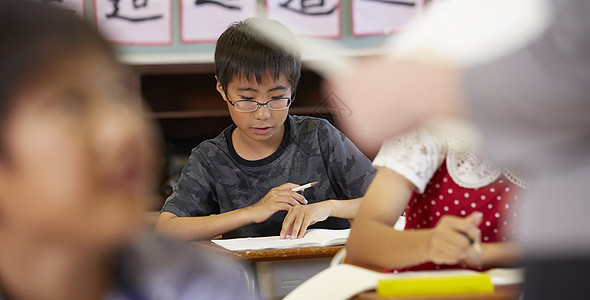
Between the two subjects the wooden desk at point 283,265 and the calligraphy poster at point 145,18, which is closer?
the wooden desk at point 283,265

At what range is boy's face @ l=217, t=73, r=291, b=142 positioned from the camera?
1.74 metres

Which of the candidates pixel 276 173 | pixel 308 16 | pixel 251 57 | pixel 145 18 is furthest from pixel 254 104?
pixel 145 18

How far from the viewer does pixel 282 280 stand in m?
1.35

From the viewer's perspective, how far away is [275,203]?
1637mm

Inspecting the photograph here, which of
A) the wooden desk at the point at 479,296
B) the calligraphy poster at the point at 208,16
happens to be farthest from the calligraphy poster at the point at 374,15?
the wooden desk at the point at 479,296

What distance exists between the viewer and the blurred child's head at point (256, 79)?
5.72ft

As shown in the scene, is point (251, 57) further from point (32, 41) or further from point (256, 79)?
point (32, 41)

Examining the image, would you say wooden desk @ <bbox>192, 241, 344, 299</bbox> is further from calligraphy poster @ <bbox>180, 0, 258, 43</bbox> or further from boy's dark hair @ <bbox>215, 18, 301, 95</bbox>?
calligraphy poster @ <bbox>180, 0, 258, 43</bbox>

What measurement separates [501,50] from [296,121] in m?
1.51

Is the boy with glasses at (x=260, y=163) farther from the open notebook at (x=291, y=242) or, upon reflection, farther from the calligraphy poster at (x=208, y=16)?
the calligraphy poster at (x=208, y=16)

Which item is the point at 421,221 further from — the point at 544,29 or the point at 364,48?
the point at 364,48

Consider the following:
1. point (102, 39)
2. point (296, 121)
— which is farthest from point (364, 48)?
point (102, 39)

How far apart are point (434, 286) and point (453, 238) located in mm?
69

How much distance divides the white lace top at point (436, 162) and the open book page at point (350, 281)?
165mm
